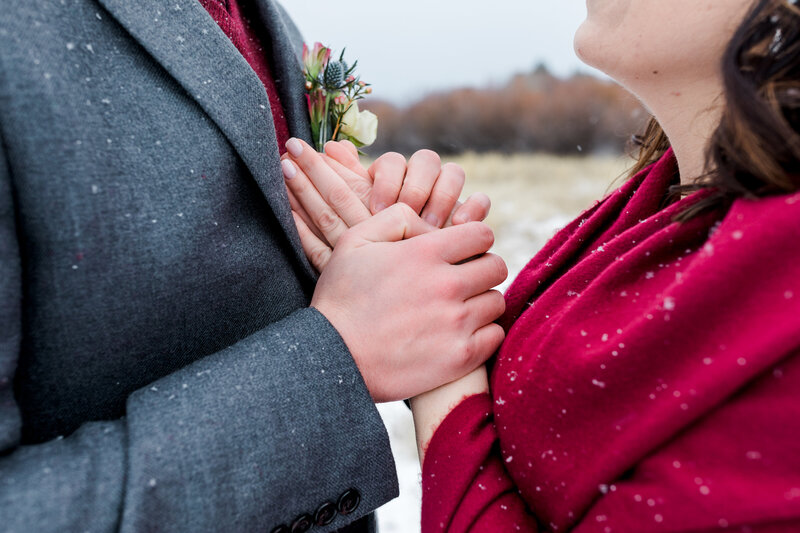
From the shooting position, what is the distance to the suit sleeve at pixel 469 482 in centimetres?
85

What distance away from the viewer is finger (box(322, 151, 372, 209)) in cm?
119

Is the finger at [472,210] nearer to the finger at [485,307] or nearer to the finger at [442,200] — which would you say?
the finger at [442,200]

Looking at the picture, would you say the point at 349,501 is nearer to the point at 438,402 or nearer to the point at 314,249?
the point at 438,402

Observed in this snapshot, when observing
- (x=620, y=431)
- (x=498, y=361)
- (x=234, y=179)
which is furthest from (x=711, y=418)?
(x=234, y=179)

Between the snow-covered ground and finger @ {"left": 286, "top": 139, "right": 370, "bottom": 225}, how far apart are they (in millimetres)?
2282

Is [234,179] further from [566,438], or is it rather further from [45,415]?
[566,438]

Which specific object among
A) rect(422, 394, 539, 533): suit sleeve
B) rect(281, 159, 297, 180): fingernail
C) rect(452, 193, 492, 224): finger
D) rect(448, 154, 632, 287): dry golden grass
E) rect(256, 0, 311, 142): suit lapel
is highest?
rect(256, 0, 311, 142): suit lapel

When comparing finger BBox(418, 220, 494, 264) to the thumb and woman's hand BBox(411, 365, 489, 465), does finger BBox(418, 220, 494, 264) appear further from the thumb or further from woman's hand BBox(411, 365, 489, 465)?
woman's hand BBox(411, 365, 489, 465)

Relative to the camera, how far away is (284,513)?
0.82 m

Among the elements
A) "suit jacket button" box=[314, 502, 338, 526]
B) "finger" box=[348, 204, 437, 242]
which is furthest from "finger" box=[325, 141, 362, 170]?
"suit jacket button" box=[314, 502, 338, 526]

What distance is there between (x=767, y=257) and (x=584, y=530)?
410mm

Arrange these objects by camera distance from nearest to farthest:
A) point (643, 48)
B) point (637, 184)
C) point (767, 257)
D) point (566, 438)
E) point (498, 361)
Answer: point (767, 257), point (566, 438), point (643, 48), point (498, 361), point (637, 184)

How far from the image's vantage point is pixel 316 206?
1.15 metres

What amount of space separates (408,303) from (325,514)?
37 cm
